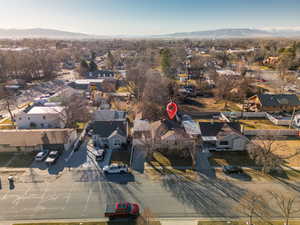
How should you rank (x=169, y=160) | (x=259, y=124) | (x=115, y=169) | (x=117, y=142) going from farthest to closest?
(x=259, y=124) → (x=117, y=142) → (x=169, y=160) → (x=115, y=169)

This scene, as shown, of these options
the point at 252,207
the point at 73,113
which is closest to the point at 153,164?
the point at 252,207

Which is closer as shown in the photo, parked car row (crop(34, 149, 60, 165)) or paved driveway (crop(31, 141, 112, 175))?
paved driveway (crop(31, 141, 112, 175))

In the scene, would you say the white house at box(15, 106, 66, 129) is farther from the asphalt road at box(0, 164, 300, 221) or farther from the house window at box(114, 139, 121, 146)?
the asphalt road at box(0, 164, 300, 221)

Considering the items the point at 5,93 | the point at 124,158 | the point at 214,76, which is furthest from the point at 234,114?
the point at 5,93

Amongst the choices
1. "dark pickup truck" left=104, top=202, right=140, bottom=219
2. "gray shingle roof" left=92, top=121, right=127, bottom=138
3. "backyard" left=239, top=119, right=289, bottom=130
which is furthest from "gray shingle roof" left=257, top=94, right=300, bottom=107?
"dark pickup truck" left=104, top=202, right=140, bottom=219

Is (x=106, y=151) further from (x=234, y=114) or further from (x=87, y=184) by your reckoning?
(x=234, y=114)

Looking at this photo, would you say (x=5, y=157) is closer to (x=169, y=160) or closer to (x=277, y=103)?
(x=169, y=160)
